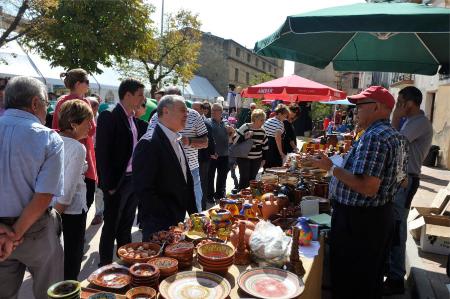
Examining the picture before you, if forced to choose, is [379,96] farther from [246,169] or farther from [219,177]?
[219,177]

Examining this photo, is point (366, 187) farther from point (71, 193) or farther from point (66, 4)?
point (66, 4)

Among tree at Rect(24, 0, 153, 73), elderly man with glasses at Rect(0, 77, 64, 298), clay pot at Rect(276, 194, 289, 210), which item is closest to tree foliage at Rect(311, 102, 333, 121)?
tree at Rect(24, 0, 153, 73)

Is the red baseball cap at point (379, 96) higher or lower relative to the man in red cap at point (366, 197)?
higher

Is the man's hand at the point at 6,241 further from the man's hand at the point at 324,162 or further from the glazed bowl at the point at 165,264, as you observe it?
the man's hand at the point at 324,162

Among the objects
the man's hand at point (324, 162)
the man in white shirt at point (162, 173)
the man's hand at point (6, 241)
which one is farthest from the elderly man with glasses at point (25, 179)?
the man's hand at point (324, 162)

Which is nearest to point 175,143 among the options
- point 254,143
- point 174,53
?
point 254,143

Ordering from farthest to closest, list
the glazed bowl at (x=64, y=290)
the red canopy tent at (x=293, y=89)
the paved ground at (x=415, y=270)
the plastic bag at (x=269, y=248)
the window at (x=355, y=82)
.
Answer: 1. the window at (x=355, y=82)
2. the red canopy tent at (x=293, y=89)
3. the paved ground at (x=415, y=270)
4. the plastic bag at (x=269, y=248)
5. the glazed bowl at (x=64, y=290)

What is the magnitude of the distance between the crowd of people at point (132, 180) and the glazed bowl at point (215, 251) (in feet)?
2.43

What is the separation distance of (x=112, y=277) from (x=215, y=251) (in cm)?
59

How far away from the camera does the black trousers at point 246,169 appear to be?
6.24 metres

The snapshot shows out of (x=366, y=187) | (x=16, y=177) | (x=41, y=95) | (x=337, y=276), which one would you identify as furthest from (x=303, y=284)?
(x=41, y=95)

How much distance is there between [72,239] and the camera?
2865 millimetres

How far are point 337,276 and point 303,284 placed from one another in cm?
95

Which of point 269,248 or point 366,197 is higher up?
point 366,197
